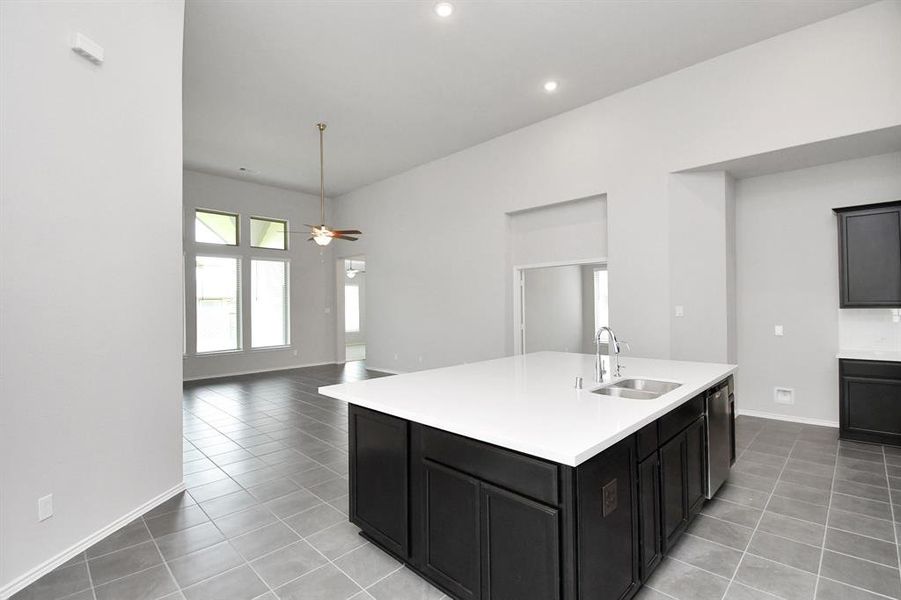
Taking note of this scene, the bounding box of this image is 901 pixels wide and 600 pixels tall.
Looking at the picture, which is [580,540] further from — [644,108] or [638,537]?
[644,108]

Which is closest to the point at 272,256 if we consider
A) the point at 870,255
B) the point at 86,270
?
the point at 86,270

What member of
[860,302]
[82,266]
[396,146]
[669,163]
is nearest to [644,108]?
[669,163]

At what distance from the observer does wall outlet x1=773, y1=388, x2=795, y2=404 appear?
186 inches

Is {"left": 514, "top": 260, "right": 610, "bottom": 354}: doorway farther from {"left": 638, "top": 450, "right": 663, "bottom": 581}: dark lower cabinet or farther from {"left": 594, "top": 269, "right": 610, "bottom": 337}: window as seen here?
{"left": 638, "top": 450, "right": 663, "bottom": 581}: dark lower cabinet

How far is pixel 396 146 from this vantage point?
22.1 feet

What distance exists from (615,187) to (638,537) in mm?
4130

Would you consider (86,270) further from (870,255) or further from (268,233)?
(268,233)

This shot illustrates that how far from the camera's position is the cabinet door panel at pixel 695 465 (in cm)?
247

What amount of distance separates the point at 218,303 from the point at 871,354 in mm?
9286

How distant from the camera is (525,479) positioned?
64.9 inches

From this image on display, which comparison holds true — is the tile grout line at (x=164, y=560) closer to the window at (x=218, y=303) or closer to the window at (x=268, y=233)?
the window at (x=218, y=303)

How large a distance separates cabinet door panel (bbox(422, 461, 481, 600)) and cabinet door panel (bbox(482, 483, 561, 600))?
0.20 ft

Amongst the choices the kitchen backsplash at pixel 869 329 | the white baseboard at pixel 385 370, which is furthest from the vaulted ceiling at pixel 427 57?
the white baseboard at pixel 385 370

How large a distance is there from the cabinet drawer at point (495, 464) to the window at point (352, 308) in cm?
1236
